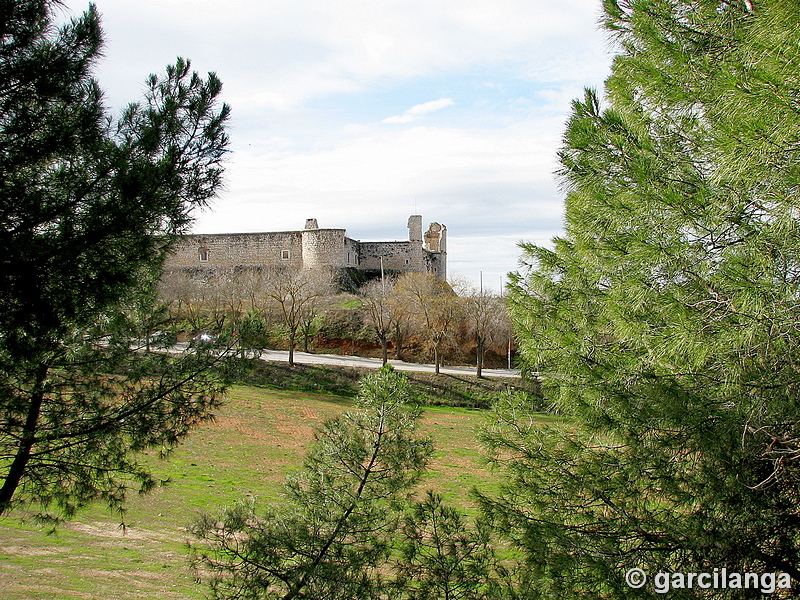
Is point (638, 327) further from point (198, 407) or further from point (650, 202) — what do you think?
point (198, 407)

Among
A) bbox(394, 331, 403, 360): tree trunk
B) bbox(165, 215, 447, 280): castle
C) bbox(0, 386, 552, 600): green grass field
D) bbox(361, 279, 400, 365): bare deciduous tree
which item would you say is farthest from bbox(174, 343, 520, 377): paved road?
bbox(165, 215, 447, 280): castle

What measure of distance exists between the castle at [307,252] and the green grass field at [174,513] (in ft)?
61.4

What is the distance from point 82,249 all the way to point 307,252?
3361 centimetres

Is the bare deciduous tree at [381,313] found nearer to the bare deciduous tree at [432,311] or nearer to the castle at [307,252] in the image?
the bare deciduous tree at [432,311]

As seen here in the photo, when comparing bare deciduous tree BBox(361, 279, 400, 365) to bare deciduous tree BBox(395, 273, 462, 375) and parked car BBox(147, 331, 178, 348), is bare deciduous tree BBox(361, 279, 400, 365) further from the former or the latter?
parked car BBox(147, 331, 178, 348)

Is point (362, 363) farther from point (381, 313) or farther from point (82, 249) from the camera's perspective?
point (82, 249)

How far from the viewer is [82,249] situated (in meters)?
4.39

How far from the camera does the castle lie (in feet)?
122

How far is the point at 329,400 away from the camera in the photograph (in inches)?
891

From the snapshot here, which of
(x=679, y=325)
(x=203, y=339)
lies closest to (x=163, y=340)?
(x=203, y=339)

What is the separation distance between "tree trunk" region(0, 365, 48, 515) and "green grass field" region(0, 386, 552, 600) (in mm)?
718

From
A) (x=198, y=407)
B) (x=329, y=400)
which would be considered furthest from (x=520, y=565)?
(x=329, y=400)

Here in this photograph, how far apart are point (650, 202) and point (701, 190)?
1.30ft

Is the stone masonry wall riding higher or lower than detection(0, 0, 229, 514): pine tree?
higher
